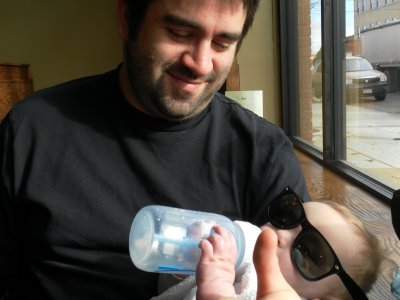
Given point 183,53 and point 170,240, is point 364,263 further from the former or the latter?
point 183,53

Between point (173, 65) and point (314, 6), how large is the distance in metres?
1.88

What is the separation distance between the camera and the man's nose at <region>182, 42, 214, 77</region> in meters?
1.15

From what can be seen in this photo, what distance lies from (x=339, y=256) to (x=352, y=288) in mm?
144

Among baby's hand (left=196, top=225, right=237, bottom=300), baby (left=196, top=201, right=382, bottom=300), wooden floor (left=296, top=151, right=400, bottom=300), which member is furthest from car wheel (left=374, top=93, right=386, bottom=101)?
baby's hand (left=196, top=225, right=237, bottom=300)

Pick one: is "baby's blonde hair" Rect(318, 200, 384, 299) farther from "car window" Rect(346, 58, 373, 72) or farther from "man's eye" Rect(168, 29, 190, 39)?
"car window" Rect(346, 58, 373, 72)

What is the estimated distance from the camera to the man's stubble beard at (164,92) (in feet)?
3.88

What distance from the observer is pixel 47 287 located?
1137 mm

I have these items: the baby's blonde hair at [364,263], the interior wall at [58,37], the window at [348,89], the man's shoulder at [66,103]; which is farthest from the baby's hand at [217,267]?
the interior wall at [58,37]

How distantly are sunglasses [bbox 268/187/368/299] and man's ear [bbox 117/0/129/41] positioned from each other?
63cm

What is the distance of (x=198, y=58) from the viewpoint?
116 centimetres

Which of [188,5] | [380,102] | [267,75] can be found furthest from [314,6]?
[188,5]

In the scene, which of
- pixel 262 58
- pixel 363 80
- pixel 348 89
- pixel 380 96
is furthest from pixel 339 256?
pixel 262 58

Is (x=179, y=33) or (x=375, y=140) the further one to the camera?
(x=375, y=140)

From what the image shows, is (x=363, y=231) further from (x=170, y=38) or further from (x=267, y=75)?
(x=267, y=75)
